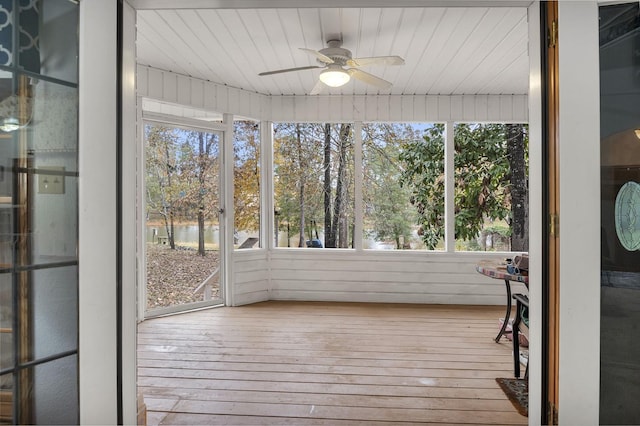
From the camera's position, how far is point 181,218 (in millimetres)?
4250

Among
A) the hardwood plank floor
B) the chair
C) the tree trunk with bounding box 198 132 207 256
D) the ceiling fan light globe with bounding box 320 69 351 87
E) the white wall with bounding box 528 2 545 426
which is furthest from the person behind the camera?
the tree trunk with bounding box 198 132 207 256

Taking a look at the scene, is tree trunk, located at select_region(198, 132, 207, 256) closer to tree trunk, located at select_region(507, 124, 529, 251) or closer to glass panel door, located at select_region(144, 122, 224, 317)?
glass panel door, located at select_region(144, 122, 224, 317)

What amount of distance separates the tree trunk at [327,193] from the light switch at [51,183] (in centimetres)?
367

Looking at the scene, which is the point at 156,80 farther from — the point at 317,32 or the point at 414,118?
the point at 414,118

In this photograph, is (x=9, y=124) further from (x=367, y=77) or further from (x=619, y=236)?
(x=367, y=77)

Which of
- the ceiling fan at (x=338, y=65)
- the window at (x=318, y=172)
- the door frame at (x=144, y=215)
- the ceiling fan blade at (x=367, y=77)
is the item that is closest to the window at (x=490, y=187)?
the window at (x=318, y=172)

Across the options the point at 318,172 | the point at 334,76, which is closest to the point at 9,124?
the point at 334,76

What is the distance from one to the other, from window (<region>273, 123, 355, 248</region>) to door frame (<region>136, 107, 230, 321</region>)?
0.75 meters

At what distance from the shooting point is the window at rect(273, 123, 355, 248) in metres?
4.89

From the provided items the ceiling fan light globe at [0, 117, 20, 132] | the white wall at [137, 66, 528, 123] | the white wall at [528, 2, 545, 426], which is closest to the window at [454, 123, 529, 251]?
the white wall at [137, 66, 528, 123]

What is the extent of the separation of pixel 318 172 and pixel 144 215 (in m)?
2.21

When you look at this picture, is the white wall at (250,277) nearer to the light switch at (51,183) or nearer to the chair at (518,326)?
the chair at (518,326)

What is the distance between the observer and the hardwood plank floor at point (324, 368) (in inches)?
86.3

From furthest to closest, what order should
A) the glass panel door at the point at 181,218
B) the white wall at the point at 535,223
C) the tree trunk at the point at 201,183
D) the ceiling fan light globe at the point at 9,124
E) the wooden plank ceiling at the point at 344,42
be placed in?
the tree trunk at the point at 201,183 < the glass panel door at the point at 181,218 < the wooden plank ceiling at the point at 344,42 < the white wall at the point at 535,223 < the ceiling fan light globe at the point at 9,124
